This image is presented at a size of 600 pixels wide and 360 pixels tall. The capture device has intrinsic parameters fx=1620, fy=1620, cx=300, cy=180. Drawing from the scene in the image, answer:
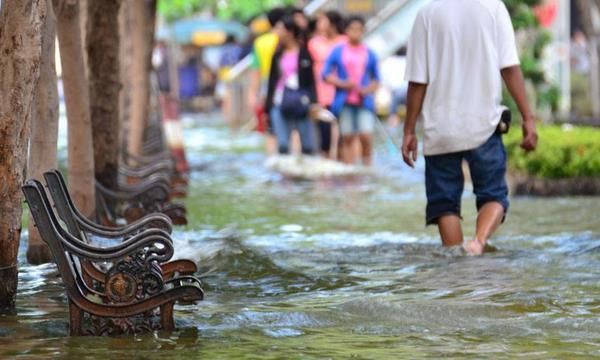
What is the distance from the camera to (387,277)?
32.9ft

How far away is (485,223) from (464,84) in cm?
92

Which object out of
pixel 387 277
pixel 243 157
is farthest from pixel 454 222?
pixel 243 157

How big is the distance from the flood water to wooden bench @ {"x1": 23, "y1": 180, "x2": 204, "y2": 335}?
0.37ft

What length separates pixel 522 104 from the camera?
10273 mm

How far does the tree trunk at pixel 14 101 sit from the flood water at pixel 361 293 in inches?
16.7

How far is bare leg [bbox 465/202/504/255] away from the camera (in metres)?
10.5

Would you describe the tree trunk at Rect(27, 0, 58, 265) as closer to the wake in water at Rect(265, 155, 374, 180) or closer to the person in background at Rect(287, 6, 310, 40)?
the wake in water at Rect(265, 155, 374, 180)

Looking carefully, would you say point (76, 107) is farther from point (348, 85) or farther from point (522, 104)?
point (348, 85)

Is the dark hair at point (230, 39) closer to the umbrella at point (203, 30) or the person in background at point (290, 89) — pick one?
the umbrella at point (203, 30)

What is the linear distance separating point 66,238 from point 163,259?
47 cm

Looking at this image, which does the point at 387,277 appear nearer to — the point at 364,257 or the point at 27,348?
the point at 364,257

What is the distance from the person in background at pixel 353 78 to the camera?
66.2ft

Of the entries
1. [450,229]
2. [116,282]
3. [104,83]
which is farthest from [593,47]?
[116,282]

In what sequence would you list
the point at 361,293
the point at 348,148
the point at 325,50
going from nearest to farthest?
the point at 361,293 → the point at 348,148 → the point at 325,50
